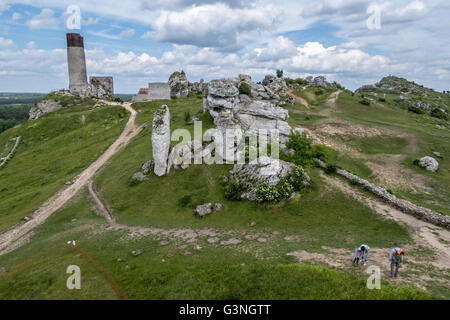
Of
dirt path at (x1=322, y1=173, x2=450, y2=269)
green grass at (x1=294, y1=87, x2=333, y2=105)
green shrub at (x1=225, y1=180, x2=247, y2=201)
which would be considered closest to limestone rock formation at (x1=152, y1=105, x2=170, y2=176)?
green shrub at (x1=225, y1=180, x2=247, y2=201)

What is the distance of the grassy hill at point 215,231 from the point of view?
1580cm

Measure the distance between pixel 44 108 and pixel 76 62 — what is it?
932 inches

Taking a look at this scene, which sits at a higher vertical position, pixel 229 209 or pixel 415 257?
pixel 229 209

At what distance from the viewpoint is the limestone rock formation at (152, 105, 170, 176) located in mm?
35250

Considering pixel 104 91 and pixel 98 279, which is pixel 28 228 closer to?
pixel 98 279

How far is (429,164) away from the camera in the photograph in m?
36.5

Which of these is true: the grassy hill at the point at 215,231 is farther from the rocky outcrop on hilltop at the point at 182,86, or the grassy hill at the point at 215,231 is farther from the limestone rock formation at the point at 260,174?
the rocky outcrop on hilltop at the point at 182,86

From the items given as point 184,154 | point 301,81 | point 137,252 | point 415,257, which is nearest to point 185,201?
point 184,154

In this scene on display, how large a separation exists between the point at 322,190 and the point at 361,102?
171 feet

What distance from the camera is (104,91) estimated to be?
343 feet

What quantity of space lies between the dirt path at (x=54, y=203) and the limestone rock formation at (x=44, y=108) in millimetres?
47866

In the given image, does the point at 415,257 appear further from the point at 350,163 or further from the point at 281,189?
the point at 350,163

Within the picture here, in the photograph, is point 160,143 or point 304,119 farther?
point 304,119
